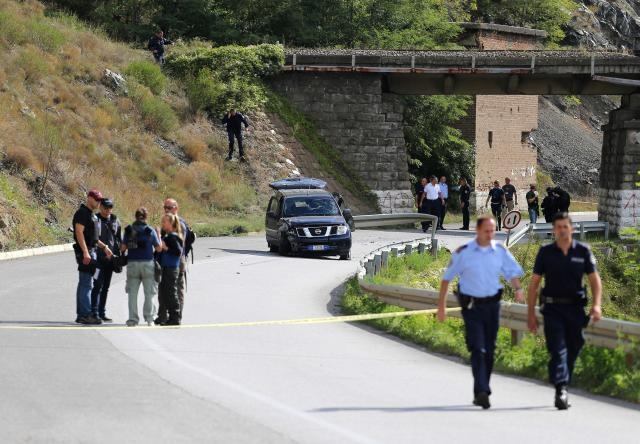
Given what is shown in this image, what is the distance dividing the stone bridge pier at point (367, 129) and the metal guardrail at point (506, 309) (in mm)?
23583

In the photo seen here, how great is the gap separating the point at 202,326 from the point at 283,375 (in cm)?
415

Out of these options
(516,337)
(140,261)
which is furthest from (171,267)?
(516,337)

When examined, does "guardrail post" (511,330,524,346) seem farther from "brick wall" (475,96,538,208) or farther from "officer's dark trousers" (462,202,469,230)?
"brick wall" (475,96,538,208)

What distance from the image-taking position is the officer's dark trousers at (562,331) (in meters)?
11.0

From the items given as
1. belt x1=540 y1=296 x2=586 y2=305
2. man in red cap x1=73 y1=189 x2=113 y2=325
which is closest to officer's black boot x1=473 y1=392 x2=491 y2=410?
belt x1=540 y1=296 x2=586 y2=305

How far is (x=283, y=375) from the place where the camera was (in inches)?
496

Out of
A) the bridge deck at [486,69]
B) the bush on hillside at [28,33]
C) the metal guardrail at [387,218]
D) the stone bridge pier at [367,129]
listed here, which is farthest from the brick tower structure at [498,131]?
the metal guardrail at [387,218]

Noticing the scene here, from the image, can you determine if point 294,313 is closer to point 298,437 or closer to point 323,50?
point 298,437

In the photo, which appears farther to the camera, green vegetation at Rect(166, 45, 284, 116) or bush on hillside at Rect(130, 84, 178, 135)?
green vegetation at Rect(166, 45, 284, 116)

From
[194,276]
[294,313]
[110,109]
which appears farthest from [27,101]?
[294,313]

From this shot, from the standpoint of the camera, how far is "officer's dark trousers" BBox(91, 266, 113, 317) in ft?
55.0

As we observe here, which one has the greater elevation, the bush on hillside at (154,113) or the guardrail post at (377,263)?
the bush on hillside at (154,113)

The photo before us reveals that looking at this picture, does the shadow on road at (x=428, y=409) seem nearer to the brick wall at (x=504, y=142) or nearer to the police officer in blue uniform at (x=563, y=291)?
the police officer in blue uniform at (x=563, y=291)

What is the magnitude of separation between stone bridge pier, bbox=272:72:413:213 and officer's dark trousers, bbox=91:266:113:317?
107ft
